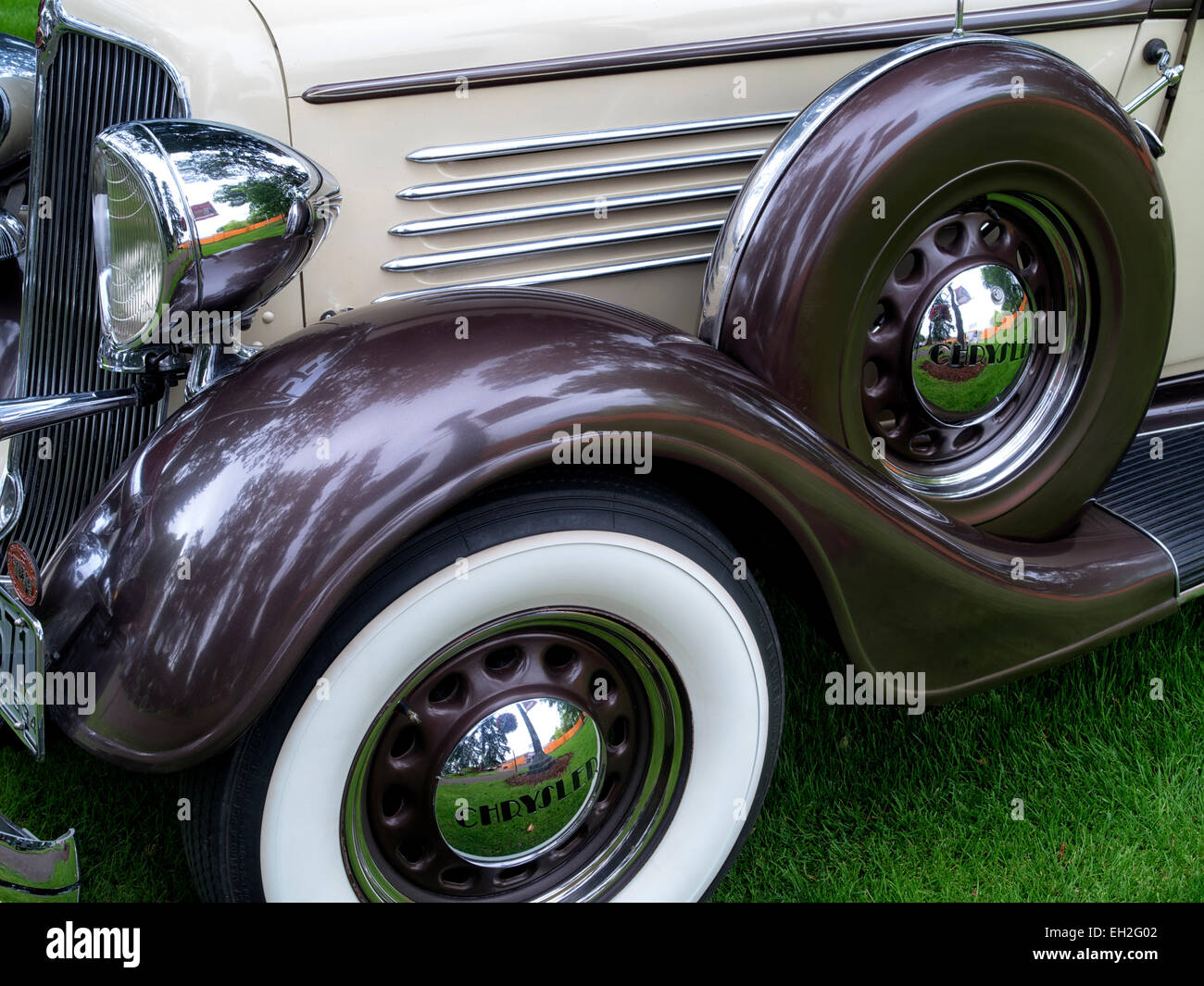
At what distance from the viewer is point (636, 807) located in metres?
1.67

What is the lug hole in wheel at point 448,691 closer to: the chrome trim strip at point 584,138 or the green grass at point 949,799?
the green grass at point 949,799

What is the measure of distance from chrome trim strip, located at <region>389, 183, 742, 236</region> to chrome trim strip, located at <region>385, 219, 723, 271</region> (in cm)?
4

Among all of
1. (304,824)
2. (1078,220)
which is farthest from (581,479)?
(1078,220)

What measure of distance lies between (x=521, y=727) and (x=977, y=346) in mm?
1036

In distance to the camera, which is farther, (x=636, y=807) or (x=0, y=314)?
(x=0, y=314)

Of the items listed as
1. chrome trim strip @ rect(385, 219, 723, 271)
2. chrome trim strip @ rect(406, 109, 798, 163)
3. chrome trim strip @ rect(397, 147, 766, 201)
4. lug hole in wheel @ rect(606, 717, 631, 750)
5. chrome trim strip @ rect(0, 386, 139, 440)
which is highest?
chrome trim strip @ rect(406, 109, 798, 163)

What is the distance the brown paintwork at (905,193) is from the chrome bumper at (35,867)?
1.18 metres

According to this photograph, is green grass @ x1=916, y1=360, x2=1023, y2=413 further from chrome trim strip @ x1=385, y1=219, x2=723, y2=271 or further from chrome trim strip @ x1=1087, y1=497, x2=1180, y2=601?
chrome trim strip @ x1=385, y1=219, x2=723, y2=271

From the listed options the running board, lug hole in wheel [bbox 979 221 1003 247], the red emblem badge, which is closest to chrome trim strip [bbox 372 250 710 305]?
lug hole in wheel [bbox 979 221 1003 247]

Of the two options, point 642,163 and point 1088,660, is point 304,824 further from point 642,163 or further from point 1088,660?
point 1088,660

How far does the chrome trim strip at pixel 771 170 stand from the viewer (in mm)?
1678

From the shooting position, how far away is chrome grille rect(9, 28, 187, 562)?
5.90 feet

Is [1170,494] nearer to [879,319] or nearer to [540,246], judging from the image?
[879,319]

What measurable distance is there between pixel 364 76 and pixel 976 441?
125cm
